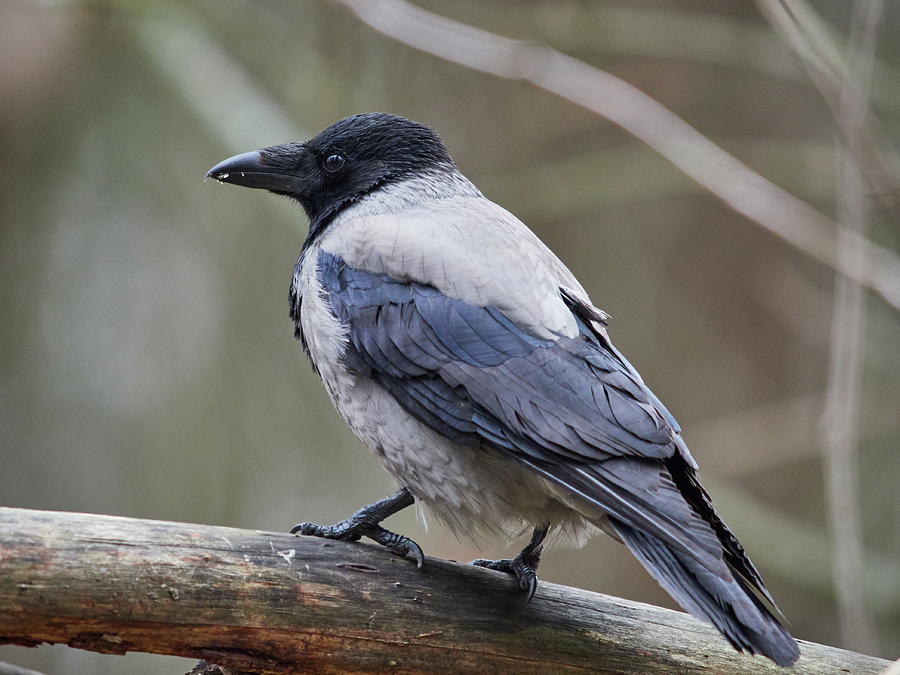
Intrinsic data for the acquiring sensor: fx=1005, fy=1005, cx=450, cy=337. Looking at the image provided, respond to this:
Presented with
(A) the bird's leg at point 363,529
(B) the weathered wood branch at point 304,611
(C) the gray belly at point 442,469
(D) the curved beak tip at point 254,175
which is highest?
(D) the curved beak tip at point 254,175

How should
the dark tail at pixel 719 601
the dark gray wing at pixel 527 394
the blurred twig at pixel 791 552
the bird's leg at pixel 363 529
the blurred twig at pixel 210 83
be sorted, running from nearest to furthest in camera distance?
the dark tail at pixel 719 601
the dark gray wing at pixel 527 394
the bird's leg at pixel 363 529
the blurred twig at pixel 210 83
the blurred twig at pixel 791 552

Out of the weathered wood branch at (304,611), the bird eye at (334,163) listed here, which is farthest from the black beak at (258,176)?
the weathered wood branch at (304,611)

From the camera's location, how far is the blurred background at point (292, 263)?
6.18 m

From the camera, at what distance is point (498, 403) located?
10.3ft

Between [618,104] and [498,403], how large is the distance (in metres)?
1.92

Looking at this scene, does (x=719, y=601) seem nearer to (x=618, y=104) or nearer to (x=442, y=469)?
(x=442, y=469)

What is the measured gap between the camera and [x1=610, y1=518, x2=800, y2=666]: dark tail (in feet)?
8.58

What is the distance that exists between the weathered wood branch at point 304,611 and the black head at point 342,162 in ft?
5.55

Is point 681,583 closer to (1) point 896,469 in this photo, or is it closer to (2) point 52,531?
(2) point 52,531

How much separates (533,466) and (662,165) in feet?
11.2

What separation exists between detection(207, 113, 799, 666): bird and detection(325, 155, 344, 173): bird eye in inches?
12.6

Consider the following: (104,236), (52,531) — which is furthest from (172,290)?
(52,531)

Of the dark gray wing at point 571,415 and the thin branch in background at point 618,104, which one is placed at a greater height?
the thin branch in background at point 618,104

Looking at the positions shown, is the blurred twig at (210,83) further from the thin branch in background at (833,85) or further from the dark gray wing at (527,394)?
the thin branch in background at (833,85)
